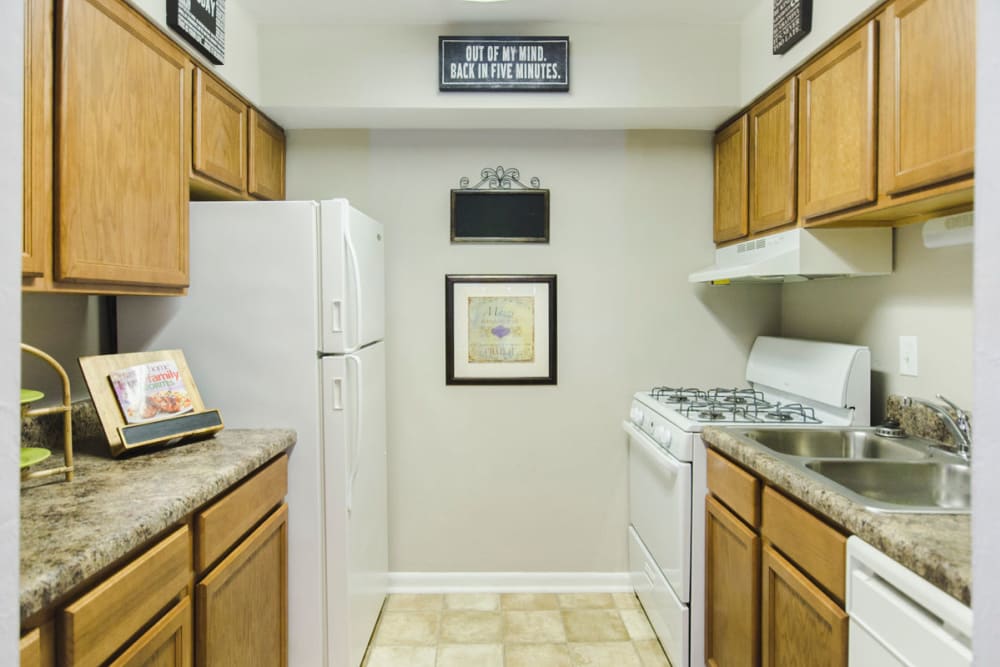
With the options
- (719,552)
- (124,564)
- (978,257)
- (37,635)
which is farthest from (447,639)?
(978,257)

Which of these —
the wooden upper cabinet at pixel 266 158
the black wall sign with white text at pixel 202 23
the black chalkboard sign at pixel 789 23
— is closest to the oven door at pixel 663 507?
the black chalkboard sign at pixel 789 23

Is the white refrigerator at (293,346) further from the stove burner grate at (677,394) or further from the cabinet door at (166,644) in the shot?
the stove burner grate at (677,394)

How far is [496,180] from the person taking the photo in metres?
2.87

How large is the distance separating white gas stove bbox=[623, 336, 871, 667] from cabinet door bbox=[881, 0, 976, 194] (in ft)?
2.56

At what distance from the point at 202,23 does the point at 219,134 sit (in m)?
0.35

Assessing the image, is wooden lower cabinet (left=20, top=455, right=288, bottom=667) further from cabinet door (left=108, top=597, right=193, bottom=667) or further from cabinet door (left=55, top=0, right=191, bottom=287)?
cabinet door (left=55, top=0, right=191, bottom=287)

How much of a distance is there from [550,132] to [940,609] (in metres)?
2.38

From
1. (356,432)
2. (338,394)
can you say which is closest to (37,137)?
(338,394)

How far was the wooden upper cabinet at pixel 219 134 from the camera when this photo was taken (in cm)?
200

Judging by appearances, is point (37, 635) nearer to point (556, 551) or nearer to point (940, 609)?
point (940, 609)

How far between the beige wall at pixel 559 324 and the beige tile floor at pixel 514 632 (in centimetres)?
17

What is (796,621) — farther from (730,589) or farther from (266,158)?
(266,158)

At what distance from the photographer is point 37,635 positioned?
0.94 meters

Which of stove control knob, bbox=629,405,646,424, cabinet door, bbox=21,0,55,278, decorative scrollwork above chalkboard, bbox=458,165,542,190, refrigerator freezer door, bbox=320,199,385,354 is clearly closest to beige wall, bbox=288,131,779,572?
decorative scrollwork above chalkboard, bbox=458,165,542,190
